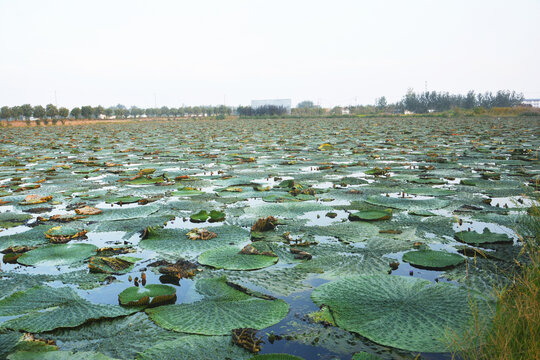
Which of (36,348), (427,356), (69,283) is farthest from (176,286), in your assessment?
(427,356)

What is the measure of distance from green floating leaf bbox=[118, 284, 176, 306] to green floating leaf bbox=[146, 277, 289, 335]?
0.05m

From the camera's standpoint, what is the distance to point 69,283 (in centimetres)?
168

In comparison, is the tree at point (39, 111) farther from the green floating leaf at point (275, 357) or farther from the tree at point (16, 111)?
the green floating leaf at point (275, 357)

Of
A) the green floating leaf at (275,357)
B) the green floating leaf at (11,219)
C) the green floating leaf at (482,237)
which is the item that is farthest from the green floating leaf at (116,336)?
the green floating leaf at (11,219)

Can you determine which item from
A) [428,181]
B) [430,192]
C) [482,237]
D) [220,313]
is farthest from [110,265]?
[428,181]

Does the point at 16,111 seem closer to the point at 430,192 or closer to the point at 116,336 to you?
the point at 430,192

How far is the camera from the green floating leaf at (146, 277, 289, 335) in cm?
128

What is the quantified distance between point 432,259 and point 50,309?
158 centimetres

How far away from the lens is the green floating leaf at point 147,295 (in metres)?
1.46

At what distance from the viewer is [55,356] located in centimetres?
108

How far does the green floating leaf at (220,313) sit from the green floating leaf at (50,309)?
17 centimetres

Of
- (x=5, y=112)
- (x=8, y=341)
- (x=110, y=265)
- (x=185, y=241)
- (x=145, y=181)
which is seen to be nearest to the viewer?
(x=8, y=341)

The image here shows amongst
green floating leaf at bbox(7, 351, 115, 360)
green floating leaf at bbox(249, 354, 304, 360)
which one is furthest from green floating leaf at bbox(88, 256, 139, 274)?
green floating leaf at bbox(249, 354, 304, 360)

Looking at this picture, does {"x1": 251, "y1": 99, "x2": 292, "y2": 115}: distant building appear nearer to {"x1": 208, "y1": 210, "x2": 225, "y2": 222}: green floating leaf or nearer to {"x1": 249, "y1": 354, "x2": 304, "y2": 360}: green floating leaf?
{"x1": 208, "y1": 210, "x2": 225, "y2": 222}: green floating leaf
